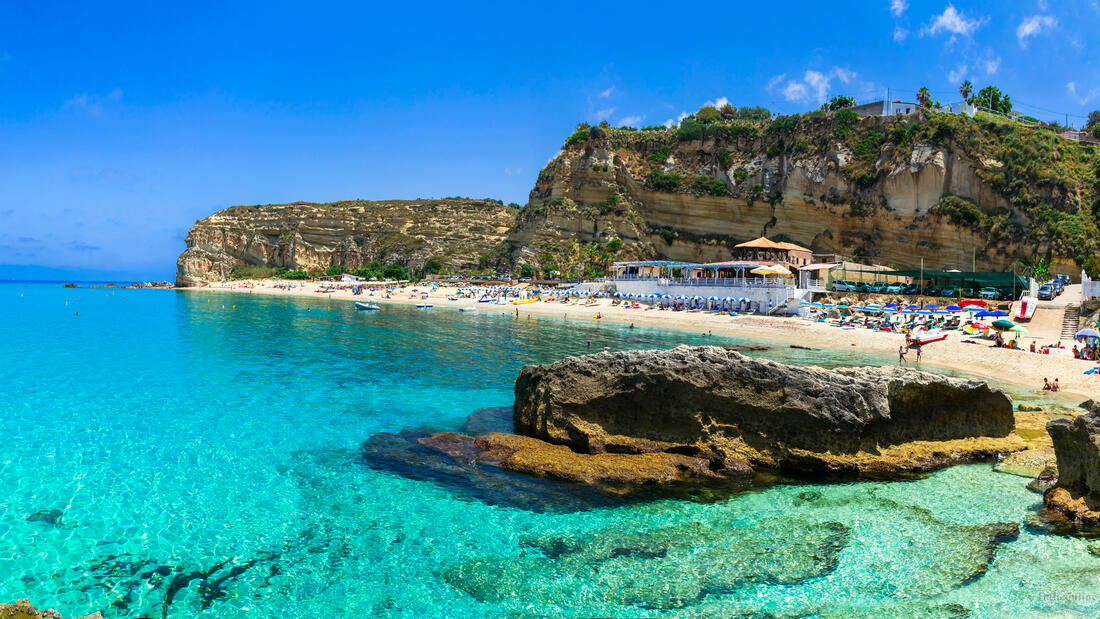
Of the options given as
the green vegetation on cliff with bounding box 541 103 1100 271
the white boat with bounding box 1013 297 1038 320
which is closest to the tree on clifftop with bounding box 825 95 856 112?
the green vegetation on cliff with bounding box 541 103 1100 271

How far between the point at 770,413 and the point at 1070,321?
30.6 meters

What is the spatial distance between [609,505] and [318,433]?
7924mm

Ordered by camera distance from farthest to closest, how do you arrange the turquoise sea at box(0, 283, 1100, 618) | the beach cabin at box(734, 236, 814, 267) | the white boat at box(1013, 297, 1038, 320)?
the beach cabin at box(734, 236, 814, 267) → the white boat at box(1013, 297, 1038, 320) → the turquoise sea at box(0, 283, 1100, 618)

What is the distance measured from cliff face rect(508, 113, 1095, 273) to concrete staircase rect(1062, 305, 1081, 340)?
21.8 meters

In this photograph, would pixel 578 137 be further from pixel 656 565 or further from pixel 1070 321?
pixel 656 565

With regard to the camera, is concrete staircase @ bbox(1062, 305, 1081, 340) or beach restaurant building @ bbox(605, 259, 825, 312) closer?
concrete staircase @ bbox(1062, 305, 1081, 340)

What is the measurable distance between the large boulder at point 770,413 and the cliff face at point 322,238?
91274mm

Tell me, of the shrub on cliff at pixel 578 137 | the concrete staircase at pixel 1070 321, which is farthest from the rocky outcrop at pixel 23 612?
the shrub on cliff at pixel 578 137

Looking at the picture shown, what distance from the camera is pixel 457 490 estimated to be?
1028cm

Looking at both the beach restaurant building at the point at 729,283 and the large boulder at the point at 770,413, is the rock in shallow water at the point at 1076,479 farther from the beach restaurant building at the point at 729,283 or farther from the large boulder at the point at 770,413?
the beach restaurant building at the point at 729,283

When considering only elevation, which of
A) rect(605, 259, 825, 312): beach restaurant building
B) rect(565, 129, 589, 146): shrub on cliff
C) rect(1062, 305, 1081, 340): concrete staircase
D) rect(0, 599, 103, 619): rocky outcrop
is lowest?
rect(0, 599, 103, 619): rocky outcrop

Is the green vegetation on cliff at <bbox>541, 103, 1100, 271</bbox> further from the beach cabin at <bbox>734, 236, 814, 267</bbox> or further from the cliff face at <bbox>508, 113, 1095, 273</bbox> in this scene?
the beach cabin at <bbox>734, 236, 814, 267</bbox>

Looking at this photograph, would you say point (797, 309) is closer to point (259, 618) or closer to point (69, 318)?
point (259, 618)

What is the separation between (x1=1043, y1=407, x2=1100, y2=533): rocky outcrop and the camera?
8648 millimetres
